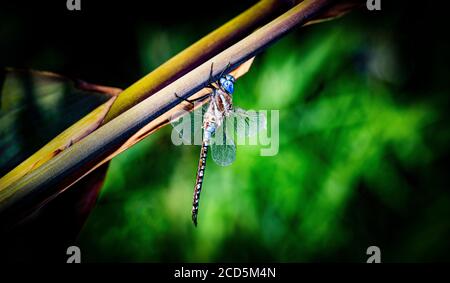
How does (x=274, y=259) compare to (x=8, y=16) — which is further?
(x=274, y=259)

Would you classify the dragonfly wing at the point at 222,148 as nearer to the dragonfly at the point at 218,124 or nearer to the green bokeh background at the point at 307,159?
the dragonfly at the point at 218,124

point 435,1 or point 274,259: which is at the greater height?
point 435,1

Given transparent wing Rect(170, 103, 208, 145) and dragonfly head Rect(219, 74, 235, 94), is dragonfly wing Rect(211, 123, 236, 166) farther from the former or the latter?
dragonfly head Rect(219, 74, 235, 94)

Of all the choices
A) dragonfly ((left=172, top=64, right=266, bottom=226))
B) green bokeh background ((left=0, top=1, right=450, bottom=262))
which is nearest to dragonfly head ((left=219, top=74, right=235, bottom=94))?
dragonfly ((left=172, top=64, right=266, bottom=226))

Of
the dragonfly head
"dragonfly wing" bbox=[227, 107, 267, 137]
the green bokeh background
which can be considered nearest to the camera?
the dragonfly head

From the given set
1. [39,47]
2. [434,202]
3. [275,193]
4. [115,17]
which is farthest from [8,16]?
[434,202]

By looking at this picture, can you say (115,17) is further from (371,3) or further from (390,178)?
(390,178)

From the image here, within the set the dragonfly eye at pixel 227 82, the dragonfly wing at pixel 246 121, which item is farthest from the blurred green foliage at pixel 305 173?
the dragonfly eye at pixel 227 82
